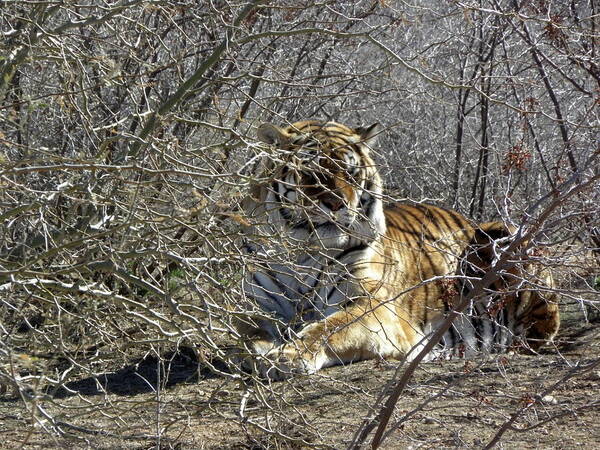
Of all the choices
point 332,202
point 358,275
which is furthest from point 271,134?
point 358,275

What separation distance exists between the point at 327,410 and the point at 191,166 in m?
1.65

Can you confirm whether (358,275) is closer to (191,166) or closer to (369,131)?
(369,131)

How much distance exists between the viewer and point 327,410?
4695 mm

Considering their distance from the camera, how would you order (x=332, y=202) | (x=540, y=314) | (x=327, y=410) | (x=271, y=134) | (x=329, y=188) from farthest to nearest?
(x=540, y=314) < (x=271, y=134) < (x=329, y=188) < (x=332, y=202) < (x=327, y=410)

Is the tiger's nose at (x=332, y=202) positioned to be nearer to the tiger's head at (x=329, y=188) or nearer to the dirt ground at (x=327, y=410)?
the tiger's head at (x=329, y=188)

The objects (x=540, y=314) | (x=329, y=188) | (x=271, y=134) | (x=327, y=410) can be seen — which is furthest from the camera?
(x=540, y=314)

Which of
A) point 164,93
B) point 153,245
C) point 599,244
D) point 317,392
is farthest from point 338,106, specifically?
point 153,245

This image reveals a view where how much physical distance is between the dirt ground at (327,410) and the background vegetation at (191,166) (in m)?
0.04

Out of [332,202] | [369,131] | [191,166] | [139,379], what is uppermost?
[369,131]

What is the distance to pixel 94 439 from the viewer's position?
4.40 meters

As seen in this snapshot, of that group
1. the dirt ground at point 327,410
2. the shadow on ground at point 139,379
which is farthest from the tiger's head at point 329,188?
the shadow on ground at point 139,379

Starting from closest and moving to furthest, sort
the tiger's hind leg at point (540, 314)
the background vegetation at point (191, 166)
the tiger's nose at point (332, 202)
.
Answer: the background vegetation at point (191, 166)
the tiger's nose at point (332, 202)
the tiger's hind leg at point (540, 314)

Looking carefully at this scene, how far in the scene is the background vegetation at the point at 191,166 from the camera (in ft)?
11.9

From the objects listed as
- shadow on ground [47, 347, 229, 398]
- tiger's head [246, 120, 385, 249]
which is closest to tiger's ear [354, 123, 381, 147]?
tiger's head [246, 120, 385, 249]
